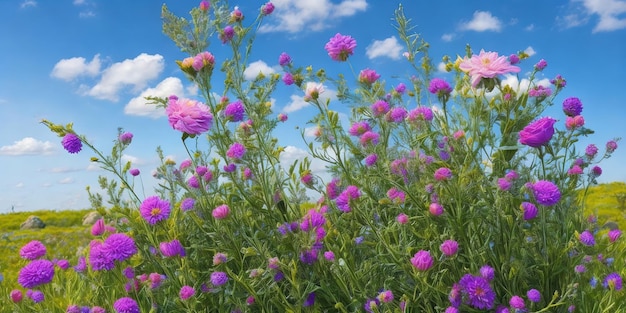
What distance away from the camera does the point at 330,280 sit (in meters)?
2.93

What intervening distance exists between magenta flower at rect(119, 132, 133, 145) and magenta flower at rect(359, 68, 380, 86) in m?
1.40

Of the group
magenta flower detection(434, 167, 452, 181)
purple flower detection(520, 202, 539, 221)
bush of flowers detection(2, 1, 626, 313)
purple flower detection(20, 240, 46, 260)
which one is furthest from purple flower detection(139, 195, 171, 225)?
purple flower detection(520, 202, 539, 221)

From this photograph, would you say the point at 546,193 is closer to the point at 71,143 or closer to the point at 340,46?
the point at 340,46

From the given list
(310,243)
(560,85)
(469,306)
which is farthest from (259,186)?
(560,85)

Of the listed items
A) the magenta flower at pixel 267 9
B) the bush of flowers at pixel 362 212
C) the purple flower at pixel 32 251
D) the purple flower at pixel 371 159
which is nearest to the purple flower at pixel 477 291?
the bush of flowers at pixel 362 212

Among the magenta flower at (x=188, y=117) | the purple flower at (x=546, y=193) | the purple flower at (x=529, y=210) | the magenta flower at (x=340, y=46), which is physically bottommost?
the purple flower at (x=529, y=210)

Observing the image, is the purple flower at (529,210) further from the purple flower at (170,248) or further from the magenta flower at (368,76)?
the purple flower at (170,248)

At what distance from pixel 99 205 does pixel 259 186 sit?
107 cm

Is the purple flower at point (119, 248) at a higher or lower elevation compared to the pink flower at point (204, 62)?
lower

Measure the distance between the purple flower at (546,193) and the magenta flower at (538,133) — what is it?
22cm

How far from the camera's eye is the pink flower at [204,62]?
2.68 meters

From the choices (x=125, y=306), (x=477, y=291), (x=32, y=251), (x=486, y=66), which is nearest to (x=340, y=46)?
(x=486, y=66)

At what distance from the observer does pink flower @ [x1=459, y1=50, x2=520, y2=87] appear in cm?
239

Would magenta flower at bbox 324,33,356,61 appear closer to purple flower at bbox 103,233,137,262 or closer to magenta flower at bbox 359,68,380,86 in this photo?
magenta flower at bbox 359,68,380,86
